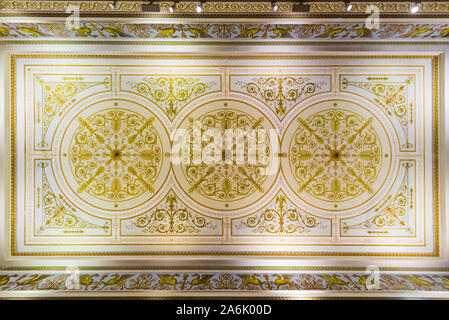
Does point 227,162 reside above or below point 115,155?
below

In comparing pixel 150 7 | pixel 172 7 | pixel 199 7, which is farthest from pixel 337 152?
pixel 150 7

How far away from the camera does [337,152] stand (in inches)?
120

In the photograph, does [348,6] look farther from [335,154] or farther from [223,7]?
[335,154]

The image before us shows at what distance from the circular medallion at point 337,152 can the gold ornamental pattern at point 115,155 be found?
2059 millimetres

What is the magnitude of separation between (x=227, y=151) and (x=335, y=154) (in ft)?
5.31

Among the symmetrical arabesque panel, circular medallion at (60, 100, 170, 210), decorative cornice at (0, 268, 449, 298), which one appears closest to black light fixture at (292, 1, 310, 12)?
the symmetrical arabesque panel

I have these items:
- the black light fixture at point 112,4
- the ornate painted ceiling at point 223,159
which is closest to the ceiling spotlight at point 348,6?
the ornate painted ceiling at point 223,159

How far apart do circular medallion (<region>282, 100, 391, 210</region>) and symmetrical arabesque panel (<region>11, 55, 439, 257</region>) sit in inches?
0.6

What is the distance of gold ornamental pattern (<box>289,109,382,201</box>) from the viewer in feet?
10.0

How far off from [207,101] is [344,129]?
210 cm

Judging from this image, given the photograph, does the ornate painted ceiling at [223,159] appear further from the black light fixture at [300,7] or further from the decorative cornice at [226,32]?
the black light fixture at [300,7]

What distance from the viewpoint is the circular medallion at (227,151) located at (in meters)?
3.08

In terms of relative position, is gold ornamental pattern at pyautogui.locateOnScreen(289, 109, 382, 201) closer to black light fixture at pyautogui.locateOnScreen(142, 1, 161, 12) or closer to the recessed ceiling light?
the recessed ceiling light
